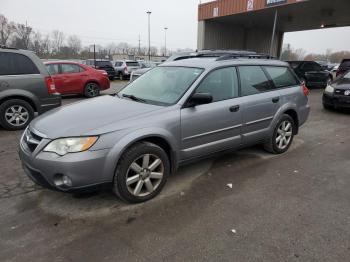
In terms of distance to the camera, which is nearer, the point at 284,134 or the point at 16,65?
the point at 284,134

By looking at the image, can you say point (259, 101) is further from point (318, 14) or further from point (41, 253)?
point (318, 14)

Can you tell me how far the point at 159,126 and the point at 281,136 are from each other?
8.81ft

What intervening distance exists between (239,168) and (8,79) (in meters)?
Answer: 5.25

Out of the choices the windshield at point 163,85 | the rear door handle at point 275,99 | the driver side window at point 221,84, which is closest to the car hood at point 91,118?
the windshield at point 163,85

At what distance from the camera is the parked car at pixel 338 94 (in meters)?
8.73

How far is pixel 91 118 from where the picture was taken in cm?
337

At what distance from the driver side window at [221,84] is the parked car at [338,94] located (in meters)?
5.89

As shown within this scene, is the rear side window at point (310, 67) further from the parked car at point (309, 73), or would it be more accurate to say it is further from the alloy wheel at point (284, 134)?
the alloy wheel at point (284, 134)

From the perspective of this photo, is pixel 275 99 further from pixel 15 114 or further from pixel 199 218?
pixel 15 114

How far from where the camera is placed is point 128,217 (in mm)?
3221

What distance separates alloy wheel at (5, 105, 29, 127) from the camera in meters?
6.70

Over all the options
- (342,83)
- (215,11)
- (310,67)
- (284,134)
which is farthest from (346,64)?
(284,134)

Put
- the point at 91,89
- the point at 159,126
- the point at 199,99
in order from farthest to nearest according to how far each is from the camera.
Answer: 1. the point at 91,89
2. the point at 199,99
3. the point at 159,126

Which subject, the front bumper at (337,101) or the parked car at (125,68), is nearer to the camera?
the front bumper at (337,101)
